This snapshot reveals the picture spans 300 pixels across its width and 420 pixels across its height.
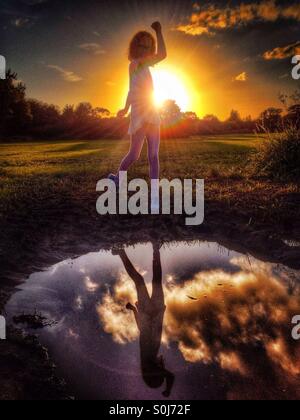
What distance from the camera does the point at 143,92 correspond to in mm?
5043

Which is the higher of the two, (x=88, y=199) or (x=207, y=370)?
(x=88, y=199)

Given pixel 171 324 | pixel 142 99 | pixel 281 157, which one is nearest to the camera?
pixel 171 324

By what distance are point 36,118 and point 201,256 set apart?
53288mm

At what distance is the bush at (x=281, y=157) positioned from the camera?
742 cm

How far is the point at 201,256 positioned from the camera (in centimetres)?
382

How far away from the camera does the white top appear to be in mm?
5012

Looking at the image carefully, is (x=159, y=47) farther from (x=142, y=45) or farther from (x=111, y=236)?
(x=111, y=236)

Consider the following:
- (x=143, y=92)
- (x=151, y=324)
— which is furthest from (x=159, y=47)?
(x=151, y=324)

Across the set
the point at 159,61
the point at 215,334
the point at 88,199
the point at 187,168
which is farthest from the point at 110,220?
the point at 187,168

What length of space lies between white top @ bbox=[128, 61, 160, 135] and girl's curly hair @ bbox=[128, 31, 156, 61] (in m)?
0.20

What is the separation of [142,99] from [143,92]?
0.10m

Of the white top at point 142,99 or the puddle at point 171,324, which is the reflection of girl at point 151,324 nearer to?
the puddle at point 171,324

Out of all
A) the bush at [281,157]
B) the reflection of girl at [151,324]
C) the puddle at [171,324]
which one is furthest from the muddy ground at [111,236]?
the bush at [281,157]
